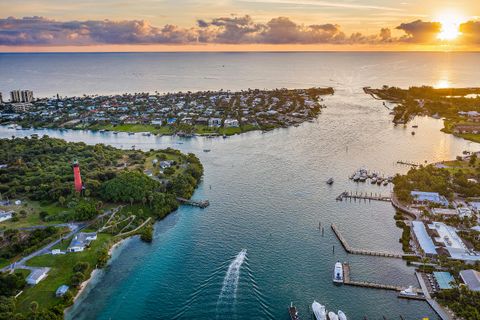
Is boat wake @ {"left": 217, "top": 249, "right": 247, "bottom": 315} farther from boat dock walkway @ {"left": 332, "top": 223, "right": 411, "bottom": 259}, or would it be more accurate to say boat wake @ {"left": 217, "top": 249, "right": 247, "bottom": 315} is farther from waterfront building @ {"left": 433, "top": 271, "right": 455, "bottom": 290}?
waterfront building @ {"left": 433, "top": 271, "right": 455, "bottom": 290}

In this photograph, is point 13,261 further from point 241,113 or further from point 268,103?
point 268,103

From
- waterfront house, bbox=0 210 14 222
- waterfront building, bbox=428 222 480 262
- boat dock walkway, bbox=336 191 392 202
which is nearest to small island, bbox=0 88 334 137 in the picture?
boat dock walkway, bbox=336 191 392 202

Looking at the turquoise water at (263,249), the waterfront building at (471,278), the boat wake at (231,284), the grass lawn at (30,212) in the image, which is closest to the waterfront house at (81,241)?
the turquoise water at (263,249)

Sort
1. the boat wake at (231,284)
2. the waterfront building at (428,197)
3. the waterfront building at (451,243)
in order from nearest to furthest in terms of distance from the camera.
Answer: the boat wake at (231,284) → the waterfront building at (451,243) → the waterfront building at (428,197)

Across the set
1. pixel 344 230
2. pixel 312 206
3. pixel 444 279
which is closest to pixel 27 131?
pixel 312 206

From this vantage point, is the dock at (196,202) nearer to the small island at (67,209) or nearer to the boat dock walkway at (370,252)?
the small island at (67,209)
